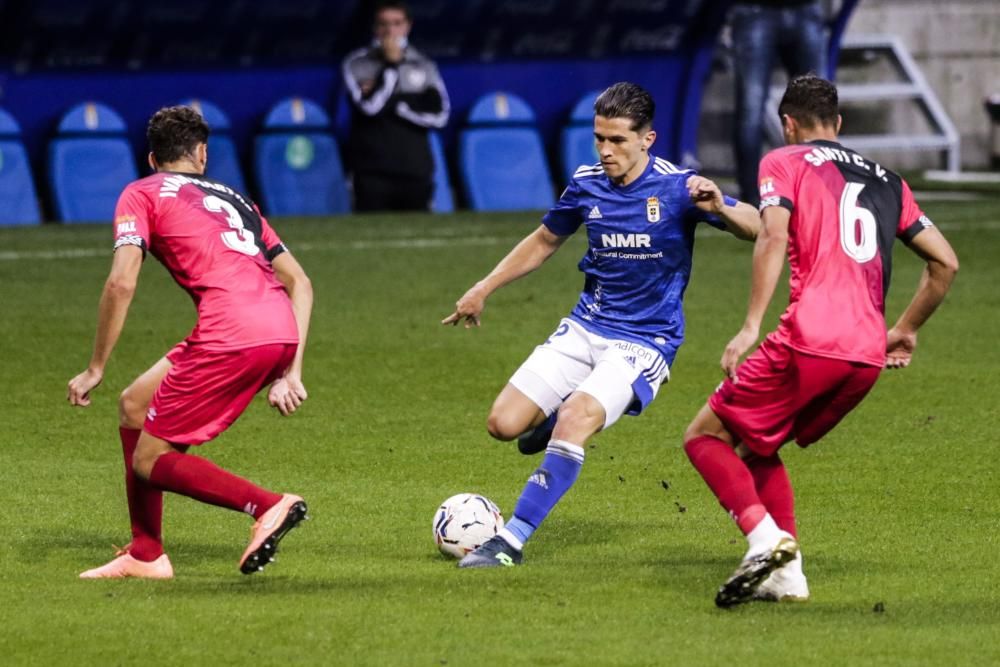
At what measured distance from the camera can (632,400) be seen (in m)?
6.89

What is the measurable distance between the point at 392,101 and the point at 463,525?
11.0m

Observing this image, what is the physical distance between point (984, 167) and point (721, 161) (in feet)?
12.4

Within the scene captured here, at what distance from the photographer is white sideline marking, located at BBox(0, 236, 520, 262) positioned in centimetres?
1492

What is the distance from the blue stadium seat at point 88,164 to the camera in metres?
17.4

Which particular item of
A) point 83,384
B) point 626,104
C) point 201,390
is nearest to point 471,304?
point 626,104

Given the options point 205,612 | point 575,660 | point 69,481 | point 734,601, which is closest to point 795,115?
point 734,601

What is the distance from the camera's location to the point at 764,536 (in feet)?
19.4

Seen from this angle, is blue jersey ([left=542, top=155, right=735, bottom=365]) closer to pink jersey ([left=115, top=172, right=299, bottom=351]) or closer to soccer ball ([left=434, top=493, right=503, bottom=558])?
soccer ball ([left=434, top=493, right=503, bottom=558])

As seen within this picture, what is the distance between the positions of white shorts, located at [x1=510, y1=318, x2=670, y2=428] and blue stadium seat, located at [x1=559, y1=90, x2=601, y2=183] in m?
12.1

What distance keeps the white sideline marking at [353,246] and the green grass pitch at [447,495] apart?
1.41m

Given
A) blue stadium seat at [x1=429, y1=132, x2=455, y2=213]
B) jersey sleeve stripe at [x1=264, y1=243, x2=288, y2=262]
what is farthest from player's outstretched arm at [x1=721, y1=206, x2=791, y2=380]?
blue stadium seat at [x1=429, y1=132, x2=455, y2=213]

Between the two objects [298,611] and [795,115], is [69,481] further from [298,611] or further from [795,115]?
[795,115]

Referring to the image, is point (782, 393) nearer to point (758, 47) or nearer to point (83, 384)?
point (83, 384)

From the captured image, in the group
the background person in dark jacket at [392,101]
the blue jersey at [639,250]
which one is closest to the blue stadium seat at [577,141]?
the background person in dark jacket at [392,101]
